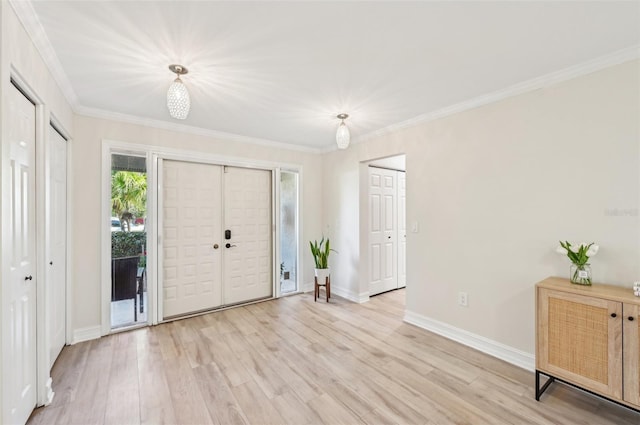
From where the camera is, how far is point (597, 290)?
5.93ft

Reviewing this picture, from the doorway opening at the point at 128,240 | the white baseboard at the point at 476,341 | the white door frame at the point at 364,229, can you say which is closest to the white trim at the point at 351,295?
the white door frame at the point at 364,229

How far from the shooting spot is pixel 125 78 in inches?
87.5

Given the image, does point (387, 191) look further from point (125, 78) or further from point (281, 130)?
point (125, 78)

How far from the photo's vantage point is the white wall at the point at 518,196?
6.30ft

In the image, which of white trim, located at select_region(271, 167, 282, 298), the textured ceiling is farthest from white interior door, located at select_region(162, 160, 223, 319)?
the textured ceiling

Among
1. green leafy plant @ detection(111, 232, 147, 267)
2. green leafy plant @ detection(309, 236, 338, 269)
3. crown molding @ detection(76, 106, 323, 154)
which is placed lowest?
green leafy plant @ detection(309, 236, 338, 269)

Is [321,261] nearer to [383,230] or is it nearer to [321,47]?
[383,230]

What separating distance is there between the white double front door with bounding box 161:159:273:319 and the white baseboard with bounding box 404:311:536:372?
216cm

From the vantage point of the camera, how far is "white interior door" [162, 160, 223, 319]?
11.1ft

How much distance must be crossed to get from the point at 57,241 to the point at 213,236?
1.53 metres

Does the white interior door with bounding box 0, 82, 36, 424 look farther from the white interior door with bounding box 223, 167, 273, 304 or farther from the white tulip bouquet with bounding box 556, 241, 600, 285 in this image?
the white tulip bouquet with bounding box 556, 241, 600, 285

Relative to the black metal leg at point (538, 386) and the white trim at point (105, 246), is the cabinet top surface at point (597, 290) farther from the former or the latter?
the white trim at point (105, 246)

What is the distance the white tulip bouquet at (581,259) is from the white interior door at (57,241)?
13.0 ft

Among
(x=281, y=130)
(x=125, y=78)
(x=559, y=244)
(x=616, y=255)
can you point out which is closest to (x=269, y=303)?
(x=281, y=130)
